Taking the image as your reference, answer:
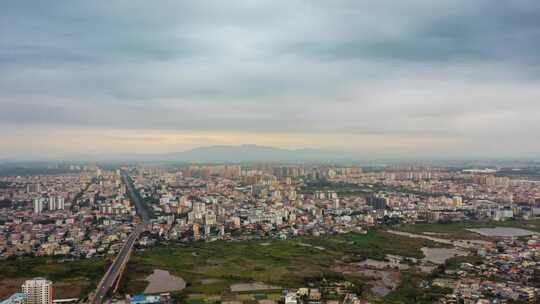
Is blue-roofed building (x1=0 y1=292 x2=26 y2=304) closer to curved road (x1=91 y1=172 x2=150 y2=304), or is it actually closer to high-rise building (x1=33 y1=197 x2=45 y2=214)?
curved road (x1=91 y1=172 x2=150 y2=304)

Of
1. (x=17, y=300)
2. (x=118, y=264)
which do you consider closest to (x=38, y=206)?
(x=118, y=264)

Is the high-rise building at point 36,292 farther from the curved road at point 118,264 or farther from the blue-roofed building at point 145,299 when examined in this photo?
the blue-roofed building at point 145,299

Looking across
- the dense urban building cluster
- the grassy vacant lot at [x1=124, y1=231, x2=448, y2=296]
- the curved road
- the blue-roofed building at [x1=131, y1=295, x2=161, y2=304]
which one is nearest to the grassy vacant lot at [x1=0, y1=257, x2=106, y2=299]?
the curved road

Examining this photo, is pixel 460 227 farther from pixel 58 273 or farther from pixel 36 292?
pixel 36 292

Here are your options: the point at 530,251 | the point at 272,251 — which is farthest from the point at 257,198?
the point at 530,251

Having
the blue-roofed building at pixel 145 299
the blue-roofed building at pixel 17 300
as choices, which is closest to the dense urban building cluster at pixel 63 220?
the blue-roofed building at pixel 145 299

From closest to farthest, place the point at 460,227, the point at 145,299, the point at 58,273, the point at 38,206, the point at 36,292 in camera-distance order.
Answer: the point at 36,292
the point at 145,299
the point at 58,273
the point at 460,227
the point at 38,206
